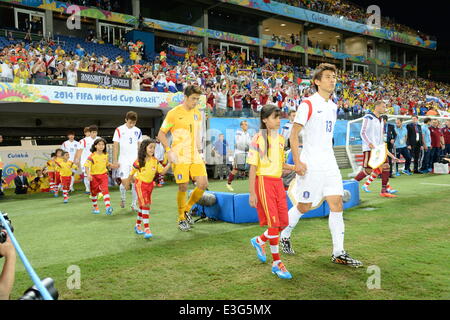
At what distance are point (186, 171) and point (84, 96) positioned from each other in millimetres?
8550

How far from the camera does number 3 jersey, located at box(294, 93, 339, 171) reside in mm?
4129

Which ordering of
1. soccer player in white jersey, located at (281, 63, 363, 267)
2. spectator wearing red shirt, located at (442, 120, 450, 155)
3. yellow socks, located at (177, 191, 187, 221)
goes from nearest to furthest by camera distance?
soccer player in white jersey, located at (281, 63, 363, 267) → yellow socks, located at (177, 191, 187, 221) → spectator wearing red shirt, located at (442, 120, 450, 155)

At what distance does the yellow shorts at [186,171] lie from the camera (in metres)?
5.86

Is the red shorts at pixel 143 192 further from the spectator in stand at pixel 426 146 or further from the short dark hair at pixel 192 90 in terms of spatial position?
the spectator in stand at pixel 426 146

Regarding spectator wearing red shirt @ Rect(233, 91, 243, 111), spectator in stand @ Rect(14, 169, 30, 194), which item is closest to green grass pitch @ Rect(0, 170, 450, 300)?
spectator in stand @ Rect(14, 169, 30, 194)

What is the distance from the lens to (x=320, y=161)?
4.14 metres

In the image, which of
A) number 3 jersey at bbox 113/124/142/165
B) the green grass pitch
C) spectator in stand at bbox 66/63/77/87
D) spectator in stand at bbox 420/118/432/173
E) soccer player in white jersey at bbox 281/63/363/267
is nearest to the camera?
the green grass pitch

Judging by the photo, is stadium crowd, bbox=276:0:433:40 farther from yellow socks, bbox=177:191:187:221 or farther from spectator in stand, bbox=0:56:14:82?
yellow socks, bbox=177:191:187:221

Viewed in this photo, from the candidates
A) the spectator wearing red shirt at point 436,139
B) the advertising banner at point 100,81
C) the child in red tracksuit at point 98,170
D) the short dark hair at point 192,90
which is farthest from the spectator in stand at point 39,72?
the spectator wearing red shirt at point 436,139

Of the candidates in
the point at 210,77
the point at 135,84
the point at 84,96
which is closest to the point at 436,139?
the point at 135,84

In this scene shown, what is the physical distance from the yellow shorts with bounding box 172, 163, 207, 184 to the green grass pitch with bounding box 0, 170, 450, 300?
0.88m

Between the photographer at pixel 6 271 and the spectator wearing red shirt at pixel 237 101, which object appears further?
the spectator wearing red shirt at pixel 237 101

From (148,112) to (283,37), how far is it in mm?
27069

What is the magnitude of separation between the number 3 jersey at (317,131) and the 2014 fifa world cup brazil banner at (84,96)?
1049 centimetres
